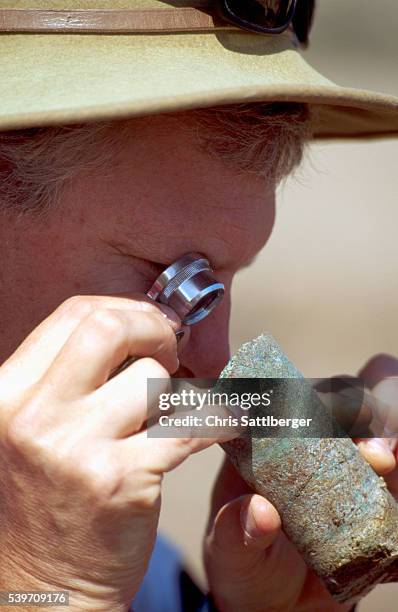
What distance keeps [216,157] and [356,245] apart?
220 inches

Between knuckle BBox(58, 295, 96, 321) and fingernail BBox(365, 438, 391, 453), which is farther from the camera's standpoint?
fingernail BBox(365, 438, 391, 453)

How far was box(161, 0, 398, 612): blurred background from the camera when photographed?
18.7ft

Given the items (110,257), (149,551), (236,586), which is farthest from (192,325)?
(236,586)

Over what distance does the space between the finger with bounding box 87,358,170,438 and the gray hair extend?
592 mm

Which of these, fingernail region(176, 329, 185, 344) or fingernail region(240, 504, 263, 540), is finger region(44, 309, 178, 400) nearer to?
fingernail region(176, 329, 185, 344)

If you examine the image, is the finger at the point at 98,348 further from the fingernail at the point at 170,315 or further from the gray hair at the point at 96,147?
the gray hair at the point at 96,147

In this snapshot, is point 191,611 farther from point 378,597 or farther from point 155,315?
point 378,597

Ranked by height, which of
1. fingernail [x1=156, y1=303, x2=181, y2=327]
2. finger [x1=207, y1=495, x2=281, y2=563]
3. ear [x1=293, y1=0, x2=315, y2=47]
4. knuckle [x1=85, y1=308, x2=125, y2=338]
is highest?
ear [x1=293, y1=0, x2=315, y2=47]

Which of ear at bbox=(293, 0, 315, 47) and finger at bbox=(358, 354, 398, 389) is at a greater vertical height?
ear at bbox=(293, 0, 315, 47)

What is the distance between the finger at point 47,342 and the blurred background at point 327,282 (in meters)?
3.43

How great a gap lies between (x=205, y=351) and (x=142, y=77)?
2.53 ft

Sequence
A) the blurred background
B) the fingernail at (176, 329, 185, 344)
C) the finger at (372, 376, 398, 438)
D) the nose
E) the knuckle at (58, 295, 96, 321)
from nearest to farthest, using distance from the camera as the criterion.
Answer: the knuckle at (58, 295, 96, 321), the fingernail at (176, 329, 185, 344), the nose, the finger at (372, 376, 398, 438), the blurred background

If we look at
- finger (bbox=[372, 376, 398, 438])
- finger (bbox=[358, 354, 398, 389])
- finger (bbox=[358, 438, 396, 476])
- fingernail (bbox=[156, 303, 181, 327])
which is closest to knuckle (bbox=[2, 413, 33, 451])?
fingernail (bbox=[156, 303, 181, 327])

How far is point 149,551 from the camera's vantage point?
1899 millimetres
